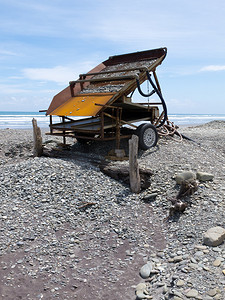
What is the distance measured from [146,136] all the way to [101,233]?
5.29 meters

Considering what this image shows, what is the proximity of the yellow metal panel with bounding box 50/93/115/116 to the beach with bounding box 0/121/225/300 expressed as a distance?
5.46 feet

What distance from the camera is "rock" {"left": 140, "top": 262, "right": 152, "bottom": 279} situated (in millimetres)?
5727

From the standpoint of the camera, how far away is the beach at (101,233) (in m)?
5.38

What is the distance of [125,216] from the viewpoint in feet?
25.5

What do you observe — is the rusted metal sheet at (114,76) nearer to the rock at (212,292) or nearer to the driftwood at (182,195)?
the driftwood at (182,195)

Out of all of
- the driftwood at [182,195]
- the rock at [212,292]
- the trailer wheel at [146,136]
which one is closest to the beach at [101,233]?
the rock at [212,292]

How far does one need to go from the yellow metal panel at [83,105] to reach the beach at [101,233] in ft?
5.46

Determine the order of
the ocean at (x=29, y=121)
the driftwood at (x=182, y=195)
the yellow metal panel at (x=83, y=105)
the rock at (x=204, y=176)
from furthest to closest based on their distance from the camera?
1. the ocean at (x=29, y=121)
2. the yellow metal panel at (x=83, y=105)
3. the rock at (x=204, y=176)
4. the driftwood at (x=182, y=195)

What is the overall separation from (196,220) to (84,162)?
442 centimetres

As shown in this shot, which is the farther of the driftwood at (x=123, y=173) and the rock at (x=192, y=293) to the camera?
the driftwood at (x=123, y=173)

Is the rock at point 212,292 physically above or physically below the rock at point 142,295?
above

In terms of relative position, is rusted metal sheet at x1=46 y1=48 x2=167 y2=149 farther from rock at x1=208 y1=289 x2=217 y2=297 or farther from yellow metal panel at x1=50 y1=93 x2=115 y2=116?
rock at x1=208 y1=289 x2=217 y2=297

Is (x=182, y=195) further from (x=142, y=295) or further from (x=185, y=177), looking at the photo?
(x=142, y=295)

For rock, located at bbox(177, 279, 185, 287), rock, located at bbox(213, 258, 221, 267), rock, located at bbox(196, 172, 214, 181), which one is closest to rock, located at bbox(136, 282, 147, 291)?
rock, located at bbox(177, 279, 185, 287)
